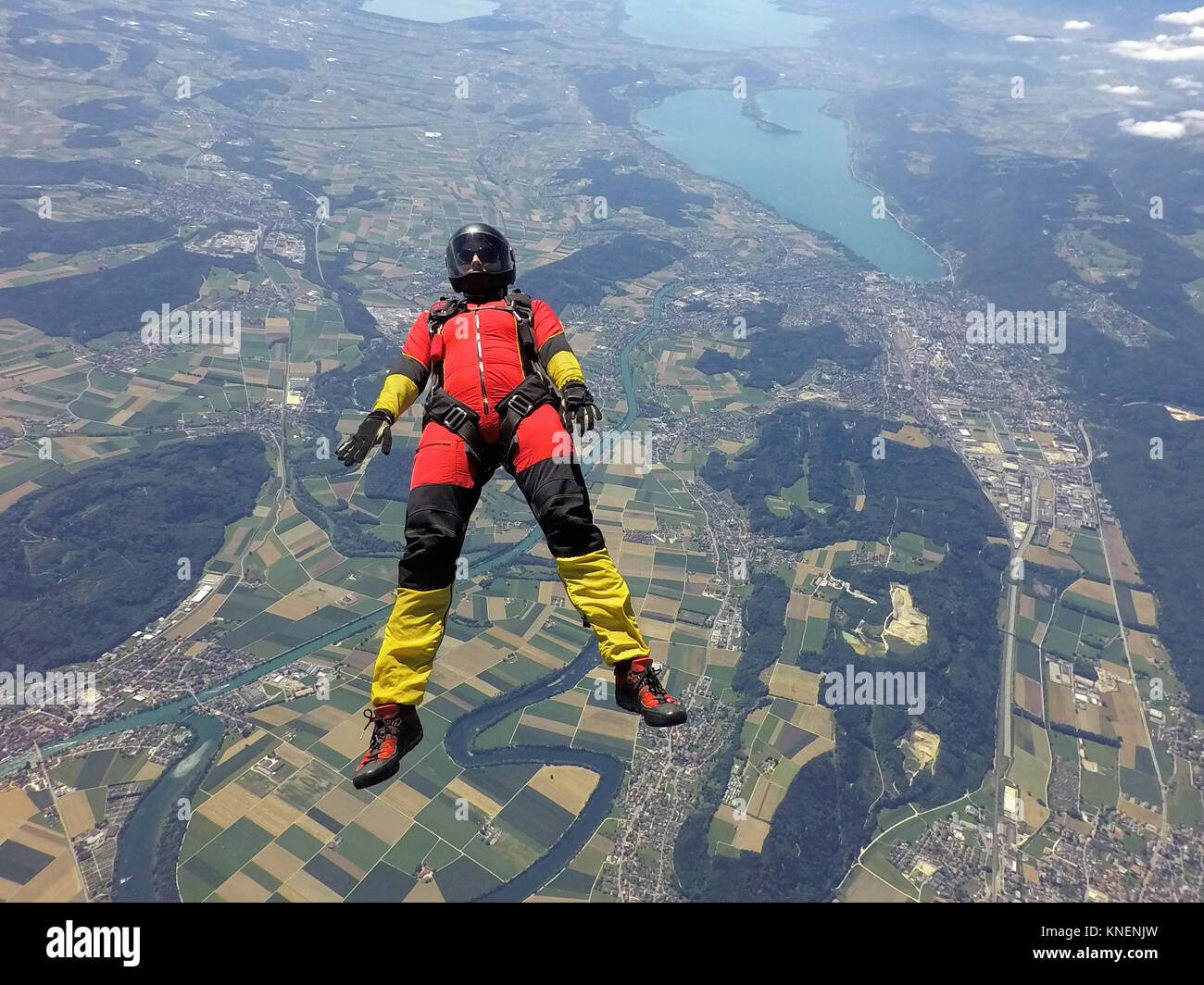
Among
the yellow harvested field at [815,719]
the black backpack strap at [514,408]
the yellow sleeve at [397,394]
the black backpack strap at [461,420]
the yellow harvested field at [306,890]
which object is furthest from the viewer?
the yellow harvested field at [815,719]

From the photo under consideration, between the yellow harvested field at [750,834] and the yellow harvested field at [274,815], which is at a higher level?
the yellow harvested field at [274,815]

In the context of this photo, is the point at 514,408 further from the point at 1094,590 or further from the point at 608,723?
the point at 1094,590

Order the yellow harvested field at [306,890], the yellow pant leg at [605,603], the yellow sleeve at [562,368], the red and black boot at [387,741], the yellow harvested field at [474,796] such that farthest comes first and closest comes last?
the yellow harvested field at [474,796]
the yellow harvested field at [306,890]
the yellow sleeve at [562,368]
the yellow pant leg at [605,603]
the red and black boot at [387,741]

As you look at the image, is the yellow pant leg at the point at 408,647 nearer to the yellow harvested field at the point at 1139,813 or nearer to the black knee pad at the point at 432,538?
the black knee pad at the point at 432,538

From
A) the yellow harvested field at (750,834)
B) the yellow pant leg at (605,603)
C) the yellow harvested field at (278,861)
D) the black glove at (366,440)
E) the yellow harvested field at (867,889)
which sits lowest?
the yellow harvested field at (867,889)

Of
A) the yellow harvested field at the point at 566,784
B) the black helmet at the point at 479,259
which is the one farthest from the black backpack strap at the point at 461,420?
the yellow harvested field at the point at 566,784

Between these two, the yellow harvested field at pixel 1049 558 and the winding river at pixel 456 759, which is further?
the yellow harvested field at pixel 1049 558

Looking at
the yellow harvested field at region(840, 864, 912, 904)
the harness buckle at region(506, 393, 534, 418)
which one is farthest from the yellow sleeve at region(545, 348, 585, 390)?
the yellow harvested field at region(840, 864, 912, 904)
